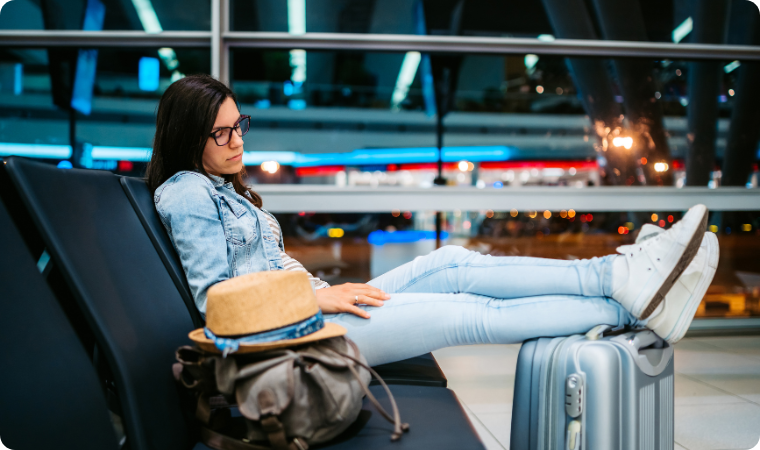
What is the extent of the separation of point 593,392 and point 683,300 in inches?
11.9

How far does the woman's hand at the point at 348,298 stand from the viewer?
1.12 metres

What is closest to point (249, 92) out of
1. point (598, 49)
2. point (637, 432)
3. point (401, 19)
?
point (401, 19)

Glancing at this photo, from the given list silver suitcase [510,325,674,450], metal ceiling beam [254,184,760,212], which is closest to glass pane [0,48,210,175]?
metal ceiling beam [254,184,760,212]

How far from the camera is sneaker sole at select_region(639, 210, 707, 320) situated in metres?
1.01

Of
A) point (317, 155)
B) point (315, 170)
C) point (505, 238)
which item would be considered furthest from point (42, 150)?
point (505, 238)

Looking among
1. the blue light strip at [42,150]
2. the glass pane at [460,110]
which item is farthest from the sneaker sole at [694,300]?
the blue light strip at [42,150]

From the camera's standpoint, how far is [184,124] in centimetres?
116

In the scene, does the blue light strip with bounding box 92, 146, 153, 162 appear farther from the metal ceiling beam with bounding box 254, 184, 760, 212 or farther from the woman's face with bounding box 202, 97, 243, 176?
the woman's face with bounding box 202, 97, 243, 176

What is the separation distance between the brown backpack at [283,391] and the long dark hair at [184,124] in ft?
1.85

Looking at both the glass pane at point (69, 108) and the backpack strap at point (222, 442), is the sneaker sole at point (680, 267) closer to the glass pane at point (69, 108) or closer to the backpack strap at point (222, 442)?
the backpack strap at point (222, 442)

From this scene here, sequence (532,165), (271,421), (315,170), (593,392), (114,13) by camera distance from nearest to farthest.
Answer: (271,421) → (593,392) → (114,13) → (315,170) → (532,165)

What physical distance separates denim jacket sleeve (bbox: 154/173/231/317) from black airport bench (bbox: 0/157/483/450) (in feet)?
0.19

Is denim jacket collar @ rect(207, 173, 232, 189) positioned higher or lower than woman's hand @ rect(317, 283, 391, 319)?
higher

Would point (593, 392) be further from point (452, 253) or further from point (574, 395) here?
Result: point (452, 253)
